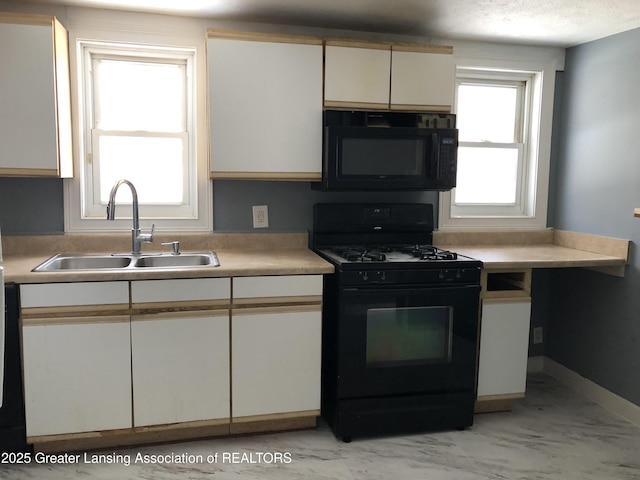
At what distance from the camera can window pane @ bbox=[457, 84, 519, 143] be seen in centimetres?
325

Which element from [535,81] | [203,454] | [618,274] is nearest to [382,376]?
[203,454]

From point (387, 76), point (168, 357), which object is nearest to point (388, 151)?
point (387, 76)

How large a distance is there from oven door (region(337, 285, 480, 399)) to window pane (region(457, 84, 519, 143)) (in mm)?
1163

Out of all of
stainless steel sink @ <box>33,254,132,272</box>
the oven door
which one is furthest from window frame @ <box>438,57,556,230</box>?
stainless steel sink @ <box>33,254,132,272</box>

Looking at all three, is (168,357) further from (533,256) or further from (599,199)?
(599,199)

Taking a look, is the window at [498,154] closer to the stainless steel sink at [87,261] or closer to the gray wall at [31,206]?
the stainless steel sink at [87,261]

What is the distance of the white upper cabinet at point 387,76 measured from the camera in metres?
2.67

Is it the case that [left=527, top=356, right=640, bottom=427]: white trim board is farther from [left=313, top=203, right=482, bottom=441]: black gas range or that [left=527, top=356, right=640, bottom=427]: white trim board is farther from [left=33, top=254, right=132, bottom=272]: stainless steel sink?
[left=33, top=254, right=132, bottom=272]: stainless steel sink

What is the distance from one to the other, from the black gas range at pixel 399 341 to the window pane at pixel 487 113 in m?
0.98

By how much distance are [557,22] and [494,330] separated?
1.60 metres

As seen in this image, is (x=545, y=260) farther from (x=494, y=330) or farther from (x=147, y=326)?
(x=147, y=326)

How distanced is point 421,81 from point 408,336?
130 centimetres

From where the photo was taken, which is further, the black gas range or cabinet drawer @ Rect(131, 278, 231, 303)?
the black gas range

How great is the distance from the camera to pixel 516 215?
3.38 meters
